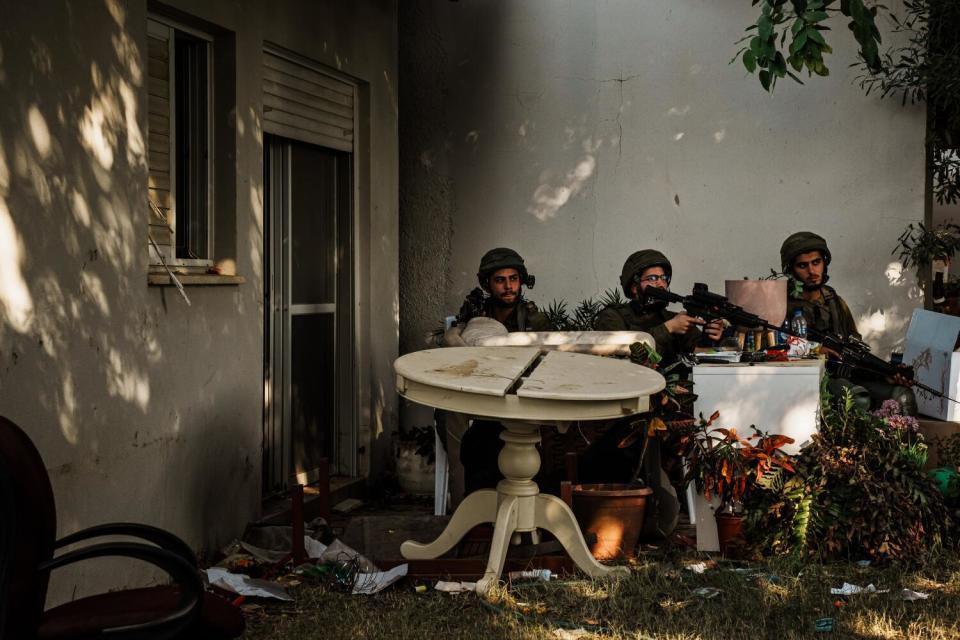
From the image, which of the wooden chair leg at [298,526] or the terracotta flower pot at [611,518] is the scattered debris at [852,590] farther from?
the wooden chair leg at [298,526]

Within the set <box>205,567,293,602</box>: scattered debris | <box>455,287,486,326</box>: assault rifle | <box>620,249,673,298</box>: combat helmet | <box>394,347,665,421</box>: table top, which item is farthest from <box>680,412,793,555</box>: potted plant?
<box>205,567,293,602</box>: scattered debris

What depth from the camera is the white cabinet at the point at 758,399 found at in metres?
5.25

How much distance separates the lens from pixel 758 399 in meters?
5.29

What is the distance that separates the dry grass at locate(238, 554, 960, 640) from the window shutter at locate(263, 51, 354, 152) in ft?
9.35

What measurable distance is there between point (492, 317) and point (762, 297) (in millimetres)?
1770

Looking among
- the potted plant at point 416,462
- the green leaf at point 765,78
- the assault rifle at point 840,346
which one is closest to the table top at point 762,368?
the assault rifle at point 840,346

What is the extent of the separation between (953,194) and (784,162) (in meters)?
1.13

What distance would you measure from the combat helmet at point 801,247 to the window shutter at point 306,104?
2924 millimetres

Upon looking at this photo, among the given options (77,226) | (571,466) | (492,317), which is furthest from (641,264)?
(77,226)

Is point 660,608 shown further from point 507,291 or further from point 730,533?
point 507,291

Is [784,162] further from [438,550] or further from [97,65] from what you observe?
[97,65]

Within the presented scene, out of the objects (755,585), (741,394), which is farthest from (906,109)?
(755,585)

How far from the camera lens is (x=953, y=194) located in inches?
284

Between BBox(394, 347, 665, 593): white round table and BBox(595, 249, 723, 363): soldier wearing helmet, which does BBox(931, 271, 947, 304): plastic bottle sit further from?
BBox(394, 347, 665, 593): white round table
